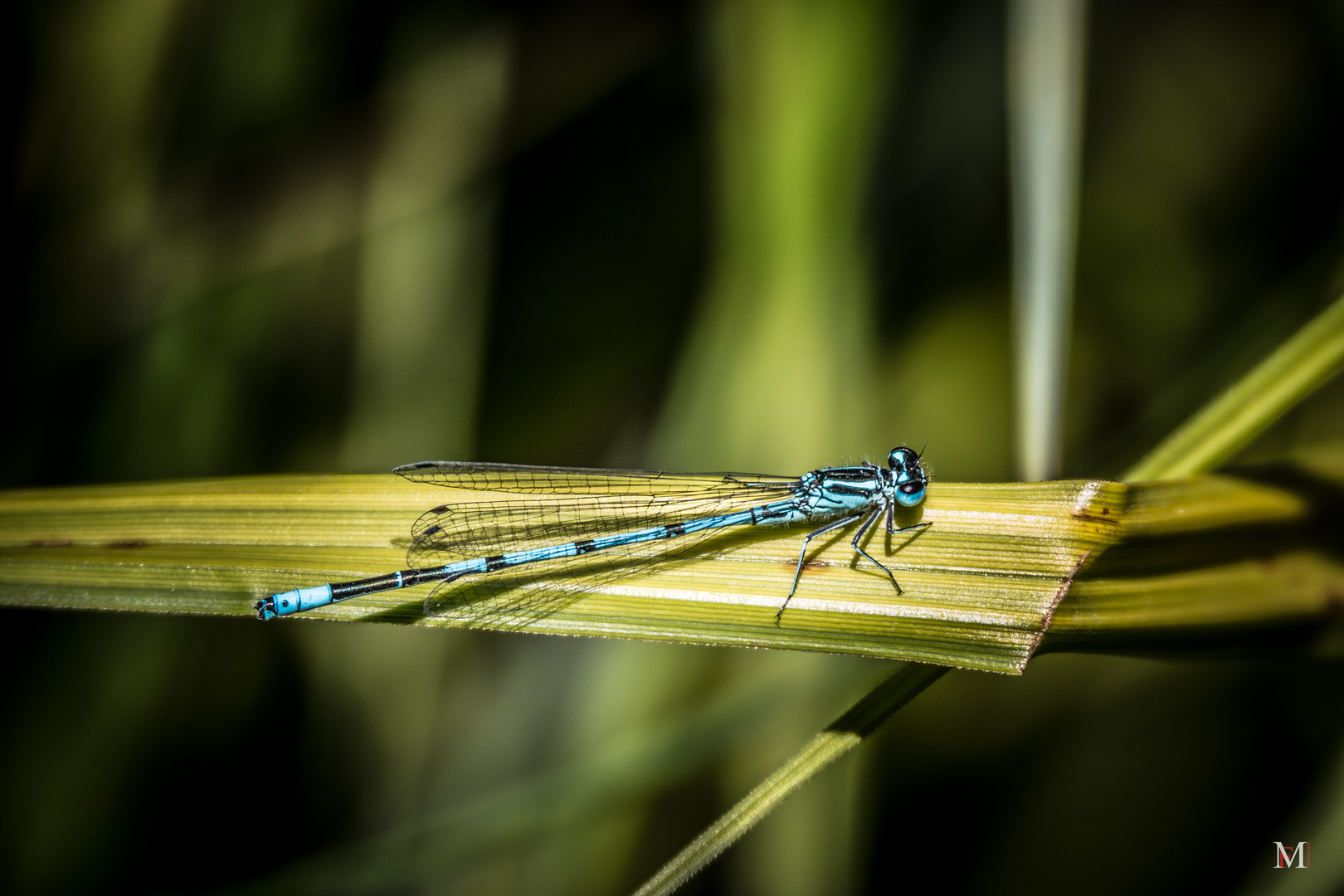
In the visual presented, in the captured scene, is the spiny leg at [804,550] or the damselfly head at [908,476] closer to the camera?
the spiny leg at [804,550]

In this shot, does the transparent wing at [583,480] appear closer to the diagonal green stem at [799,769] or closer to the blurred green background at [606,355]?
the blurred green background at [606,355]

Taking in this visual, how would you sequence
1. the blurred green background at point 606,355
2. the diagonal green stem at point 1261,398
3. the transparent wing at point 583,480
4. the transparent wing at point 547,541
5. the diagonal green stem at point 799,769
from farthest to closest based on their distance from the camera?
the blurred green background at point 606,355, the transparent wing at point 583,480, the transparent wing at point 547,541, the diagonal green stem at point 1261,398, the diagonal green stem at point 799,769

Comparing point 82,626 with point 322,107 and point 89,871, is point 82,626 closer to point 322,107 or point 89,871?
point 89,871

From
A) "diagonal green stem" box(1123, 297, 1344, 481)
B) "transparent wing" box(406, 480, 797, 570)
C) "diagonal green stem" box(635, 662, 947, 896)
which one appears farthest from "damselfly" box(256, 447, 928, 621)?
"diagonal green stem" box(1123, 297, 1344, 481)
